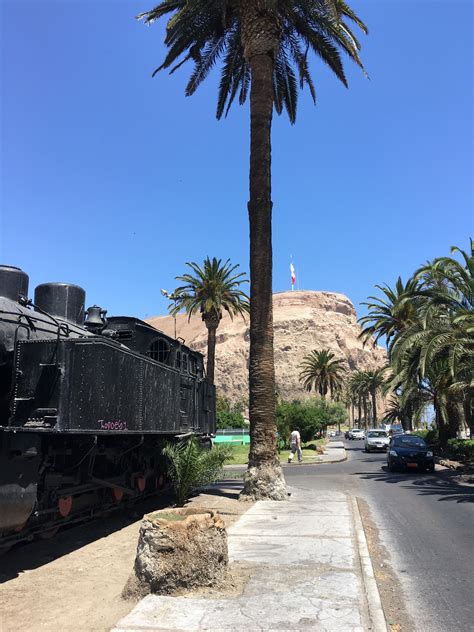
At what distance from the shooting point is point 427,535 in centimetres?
889

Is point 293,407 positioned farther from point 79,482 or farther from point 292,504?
point 79,482

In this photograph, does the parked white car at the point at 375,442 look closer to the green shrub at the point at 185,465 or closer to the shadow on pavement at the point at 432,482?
the shadow on pavement at the point at 432,482

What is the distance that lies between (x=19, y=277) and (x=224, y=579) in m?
4.73

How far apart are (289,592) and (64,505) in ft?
12.2

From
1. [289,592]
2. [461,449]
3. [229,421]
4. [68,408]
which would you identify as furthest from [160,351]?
[229,421]

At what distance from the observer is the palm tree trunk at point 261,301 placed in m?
12.7

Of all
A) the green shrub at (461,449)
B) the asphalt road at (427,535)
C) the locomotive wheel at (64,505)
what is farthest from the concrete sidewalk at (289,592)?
the green shrub at (461,449)

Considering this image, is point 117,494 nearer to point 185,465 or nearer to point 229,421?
point 185,465

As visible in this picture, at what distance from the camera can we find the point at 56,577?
20.3 feet

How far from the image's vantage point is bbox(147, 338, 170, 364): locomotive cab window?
11.1m

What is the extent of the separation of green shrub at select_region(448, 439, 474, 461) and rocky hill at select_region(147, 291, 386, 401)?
91716mm

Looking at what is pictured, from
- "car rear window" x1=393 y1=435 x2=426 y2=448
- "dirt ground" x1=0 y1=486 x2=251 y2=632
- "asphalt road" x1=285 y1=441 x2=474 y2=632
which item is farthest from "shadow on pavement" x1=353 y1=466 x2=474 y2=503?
"dirt ground" x1=0 y1=486 x2=251 y2=632

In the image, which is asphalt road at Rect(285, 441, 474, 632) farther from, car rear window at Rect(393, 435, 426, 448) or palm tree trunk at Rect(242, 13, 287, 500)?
palm tree trunk at Rect(242, 13, 287, 500)

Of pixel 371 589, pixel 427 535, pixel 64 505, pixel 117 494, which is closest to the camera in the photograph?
pixel 371 589
